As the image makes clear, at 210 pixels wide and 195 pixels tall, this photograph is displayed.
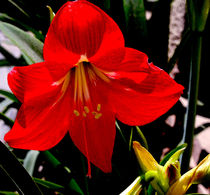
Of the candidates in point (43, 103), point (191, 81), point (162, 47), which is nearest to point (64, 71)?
point (43, 103)

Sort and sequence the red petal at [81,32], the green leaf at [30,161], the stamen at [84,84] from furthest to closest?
the green leaf at [30,161], the stamen at [84,84], the red petal at [81,32]

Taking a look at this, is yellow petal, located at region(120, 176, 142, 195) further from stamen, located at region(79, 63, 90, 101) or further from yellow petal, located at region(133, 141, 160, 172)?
stamen, located at region(79, 63, 90, 101)

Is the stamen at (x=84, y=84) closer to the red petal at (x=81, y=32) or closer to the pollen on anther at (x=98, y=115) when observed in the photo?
the pollen on anther at (x=98, y=115)

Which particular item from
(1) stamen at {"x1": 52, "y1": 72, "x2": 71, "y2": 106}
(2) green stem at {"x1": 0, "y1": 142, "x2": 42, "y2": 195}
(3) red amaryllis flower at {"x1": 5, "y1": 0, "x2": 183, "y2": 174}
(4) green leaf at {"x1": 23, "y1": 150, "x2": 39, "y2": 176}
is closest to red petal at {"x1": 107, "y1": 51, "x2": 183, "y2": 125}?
(3) red amaryllis flower at {"x1": 5, "y1": 0, "x2": 183, "y2": 174}

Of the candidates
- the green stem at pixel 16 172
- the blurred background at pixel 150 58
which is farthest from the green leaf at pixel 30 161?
the green stem at pixel 16 172

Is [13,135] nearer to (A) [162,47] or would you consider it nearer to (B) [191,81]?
(B) [191,81]
